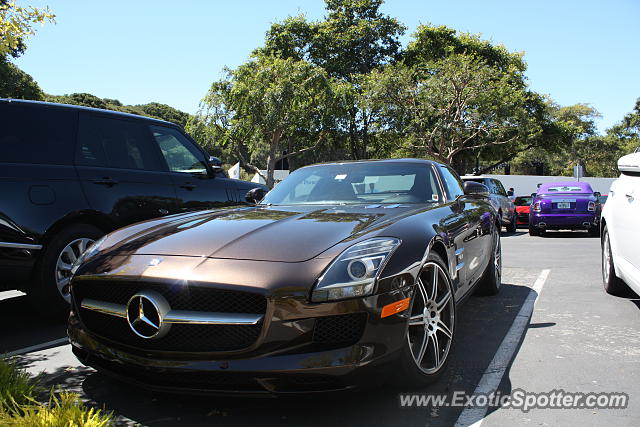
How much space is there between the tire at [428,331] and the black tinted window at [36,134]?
10.8 ft

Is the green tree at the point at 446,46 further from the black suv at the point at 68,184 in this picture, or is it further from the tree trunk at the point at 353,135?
the black suv at the point at 68,184

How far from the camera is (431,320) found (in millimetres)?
3137

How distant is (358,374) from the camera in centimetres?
248

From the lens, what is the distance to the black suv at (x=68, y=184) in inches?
163

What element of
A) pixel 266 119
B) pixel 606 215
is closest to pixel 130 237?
pixel 606 215

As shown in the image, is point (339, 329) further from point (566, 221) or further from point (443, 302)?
point (566, 221)

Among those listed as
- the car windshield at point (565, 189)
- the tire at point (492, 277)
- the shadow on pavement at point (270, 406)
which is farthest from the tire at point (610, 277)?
the car windshield at point (565, 189)

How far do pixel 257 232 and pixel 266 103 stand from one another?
23621 mm

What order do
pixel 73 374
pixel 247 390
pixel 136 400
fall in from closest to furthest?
pixel 247 390
pixel 136 400
pixel 73 374

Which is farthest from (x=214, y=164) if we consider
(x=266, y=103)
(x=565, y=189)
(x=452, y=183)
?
(x=266, y=103)

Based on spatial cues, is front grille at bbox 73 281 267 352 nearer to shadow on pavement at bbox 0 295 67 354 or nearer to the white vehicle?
shadow on pavement at bbox 0 295 67 354

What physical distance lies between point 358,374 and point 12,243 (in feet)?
9.73

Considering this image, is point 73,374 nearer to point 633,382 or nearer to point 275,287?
point 275,287

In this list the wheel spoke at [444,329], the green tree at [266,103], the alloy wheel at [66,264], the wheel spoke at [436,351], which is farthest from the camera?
the green tree at [266,103]
